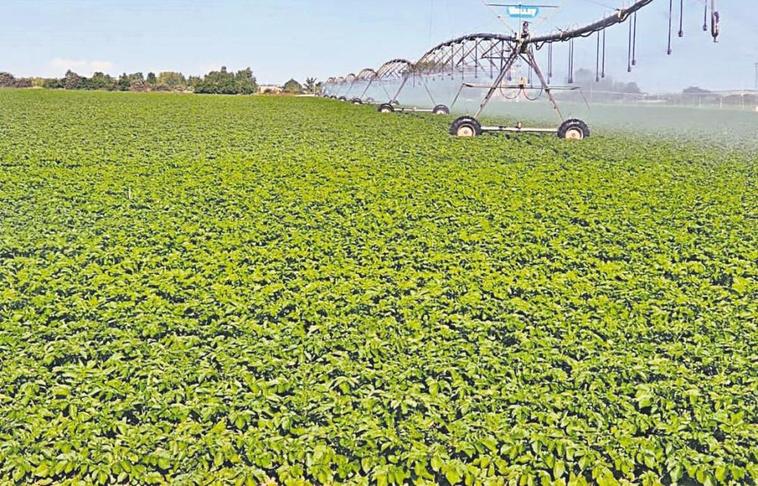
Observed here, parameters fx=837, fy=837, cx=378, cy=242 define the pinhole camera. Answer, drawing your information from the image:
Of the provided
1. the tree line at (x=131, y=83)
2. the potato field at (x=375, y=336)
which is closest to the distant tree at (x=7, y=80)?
the tree line at (x=131, y=83)

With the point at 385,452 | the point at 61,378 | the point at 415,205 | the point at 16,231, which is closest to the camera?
the point at 385,452

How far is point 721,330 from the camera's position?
637cm

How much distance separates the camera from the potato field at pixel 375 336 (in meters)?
4.50

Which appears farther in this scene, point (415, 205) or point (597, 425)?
point (415, 205)

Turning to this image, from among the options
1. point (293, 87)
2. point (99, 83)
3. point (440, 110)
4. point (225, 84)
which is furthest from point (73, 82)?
point (440, 110)

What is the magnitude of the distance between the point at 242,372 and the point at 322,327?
1083 millimetres

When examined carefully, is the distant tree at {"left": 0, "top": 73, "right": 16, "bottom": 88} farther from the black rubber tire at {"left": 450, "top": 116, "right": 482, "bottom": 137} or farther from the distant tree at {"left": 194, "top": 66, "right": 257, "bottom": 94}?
the black rubber tire at {"left": 450, "top": 116, "right": 482, "bottom": 137}

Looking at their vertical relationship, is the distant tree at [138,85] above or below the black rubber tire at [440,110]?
above

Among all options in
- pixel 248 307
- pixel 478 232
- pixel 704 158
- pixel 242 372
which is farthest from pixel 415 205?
pixel 704 158

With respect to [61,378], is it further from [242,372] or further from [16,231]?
[16,231]

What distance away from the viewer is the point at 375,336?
614 cm

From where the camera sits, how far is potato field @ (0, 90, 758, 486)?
450 cm

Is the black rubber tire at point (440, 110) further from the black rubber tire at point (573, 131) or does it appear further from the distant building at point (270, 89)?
the distant building at point (270, 89)

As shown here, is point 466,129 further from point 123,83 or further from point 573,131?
point 123,83
